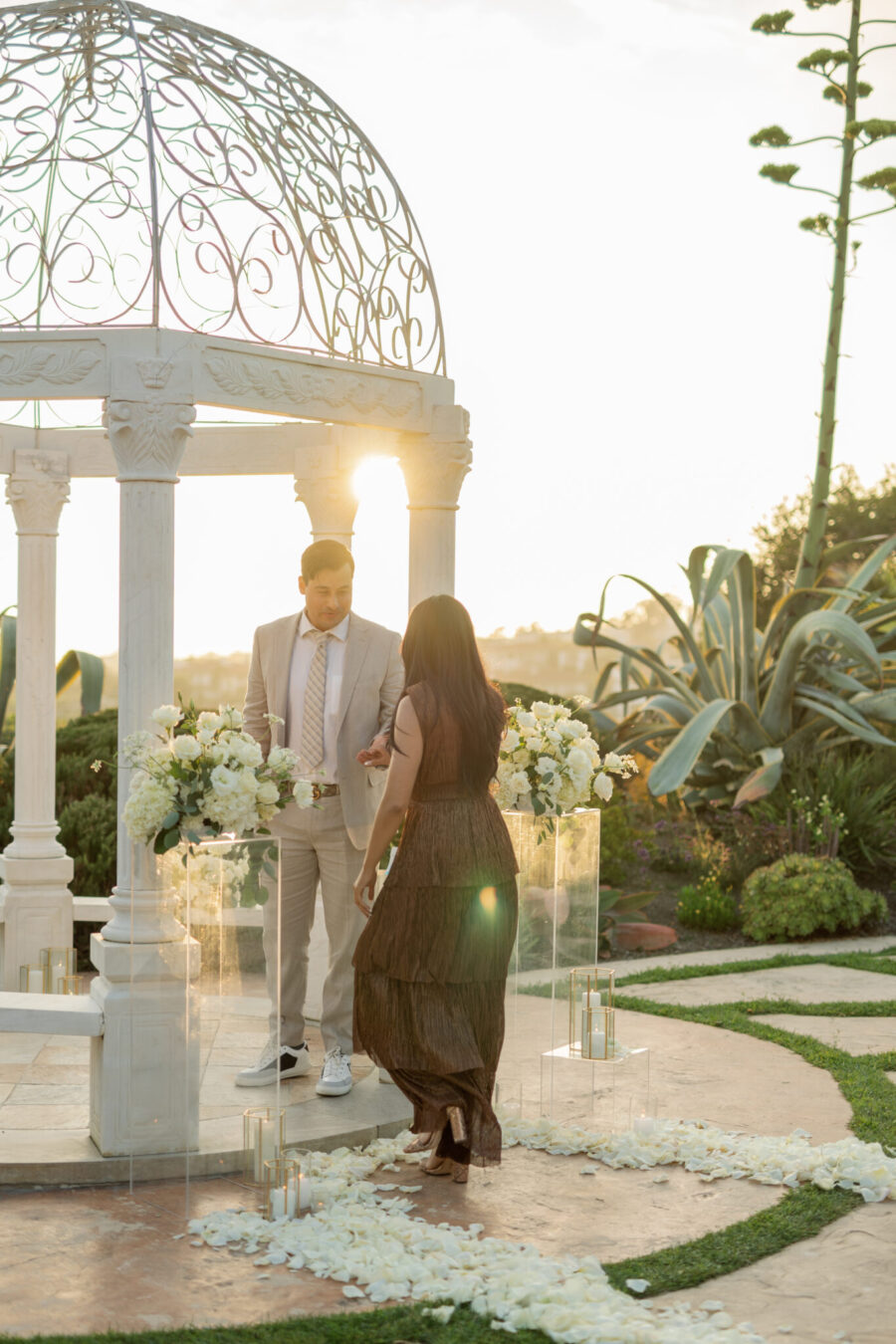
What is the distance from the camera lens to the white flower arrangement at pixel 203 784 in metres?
4.55

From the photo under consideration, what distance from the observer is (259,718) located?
5.55 m

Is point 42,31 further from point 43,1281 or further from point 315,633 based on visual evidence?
point 43,1281

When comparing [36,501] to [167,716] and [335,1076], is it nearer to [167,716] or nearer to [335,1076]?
[167,716]

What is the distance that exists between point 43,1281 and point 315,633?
8.05 ft

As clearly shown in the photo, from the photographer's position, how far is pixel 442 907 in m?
4.72

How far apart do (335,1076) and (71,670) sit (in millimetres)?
5386

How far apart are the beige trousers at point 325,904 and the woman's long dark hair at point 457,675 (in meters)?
0.87

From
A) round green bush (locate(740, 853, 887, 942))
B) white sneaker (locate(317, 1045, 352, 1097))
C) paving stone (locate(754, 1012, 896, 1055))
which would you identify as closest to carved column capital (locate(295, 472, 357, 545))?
white sneaker (locate(317, 1045, 352, 1097))

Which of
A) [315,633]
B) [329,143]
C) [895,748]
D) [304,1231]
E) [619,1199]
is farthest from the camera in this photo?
[895,748]

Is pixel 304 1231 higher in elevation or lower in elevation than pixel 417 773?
lower

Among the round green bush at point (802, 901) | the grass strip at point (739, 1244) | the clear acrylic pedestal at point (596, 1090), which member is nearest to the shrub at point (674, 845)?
the round green bush at point (802, 901)

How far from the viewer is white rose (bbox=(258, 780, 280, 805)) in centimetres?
461

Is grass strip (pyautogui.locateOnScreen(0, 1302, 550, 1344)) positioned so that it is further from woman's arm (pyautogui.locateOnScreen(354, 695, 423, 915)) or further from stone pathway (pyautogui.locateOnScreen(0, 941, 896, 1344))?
woman's arm (pyautogui.locateOnScreen(354, 695, 423, 915))

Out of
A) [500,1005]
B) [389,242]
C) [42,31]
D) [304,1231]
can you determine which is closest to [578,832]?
[500,1005]
